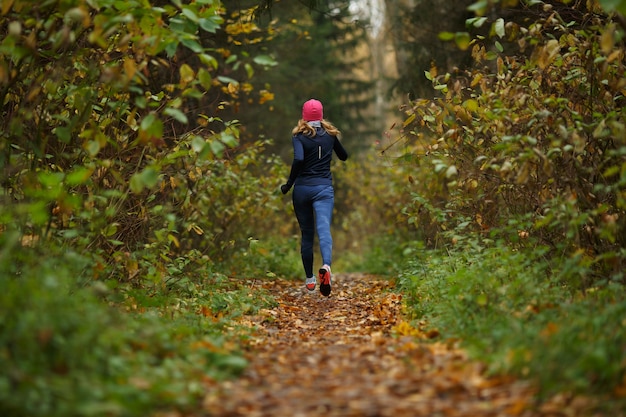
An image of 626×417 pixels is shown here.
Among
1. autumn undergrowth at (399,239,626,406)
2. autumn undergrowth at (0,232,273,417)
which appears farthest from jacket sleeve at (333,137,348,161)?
autumn undergrowth at (0,232,273,417)

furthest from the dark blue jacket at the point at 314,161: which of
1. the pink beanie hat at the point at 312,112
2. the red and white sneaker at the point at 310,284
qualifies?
the red and white sneaker at the point at 310,284

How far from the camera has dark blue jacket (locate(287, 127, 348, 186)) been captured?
794 centimetres

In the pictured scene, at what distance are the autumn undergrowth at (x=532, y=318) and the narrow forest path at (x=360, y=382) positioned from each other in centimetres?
18

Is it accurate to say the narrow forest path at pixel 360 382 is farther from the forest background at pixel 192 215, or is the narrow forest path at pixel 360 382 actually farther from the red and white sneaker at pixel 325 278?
the red and white sneaker at pixel 325 278

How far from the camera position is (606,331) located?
400 cm

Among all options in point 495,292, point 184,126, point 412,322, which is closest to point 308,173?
point 184,126

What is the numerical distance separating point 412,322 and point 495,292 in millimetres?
920

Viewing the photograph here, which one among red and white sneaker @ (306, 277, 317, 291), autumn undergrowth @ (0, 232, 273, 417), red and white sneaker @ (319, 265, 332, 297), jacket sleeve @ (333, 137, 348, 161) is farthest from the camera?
red and white sneaker @ (306, 277, 317, 291)

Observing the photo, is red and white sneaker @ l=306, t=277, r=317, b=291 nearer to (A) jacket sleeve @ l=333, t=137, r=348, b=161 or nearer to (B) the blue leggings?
(B) the blue leggings

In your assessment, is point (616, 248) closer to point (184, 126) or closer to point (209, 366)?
point (209, 366)

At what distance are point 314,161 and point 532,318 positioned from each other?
12.6ft

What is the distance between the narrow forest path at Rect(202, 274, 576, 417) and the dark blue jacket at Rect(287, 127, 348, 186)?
2405 millimetres

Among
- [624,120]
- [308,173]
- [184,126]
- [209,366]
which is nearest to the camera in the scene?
[209,366]

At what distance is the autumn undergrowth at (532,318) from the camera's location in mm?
3625
